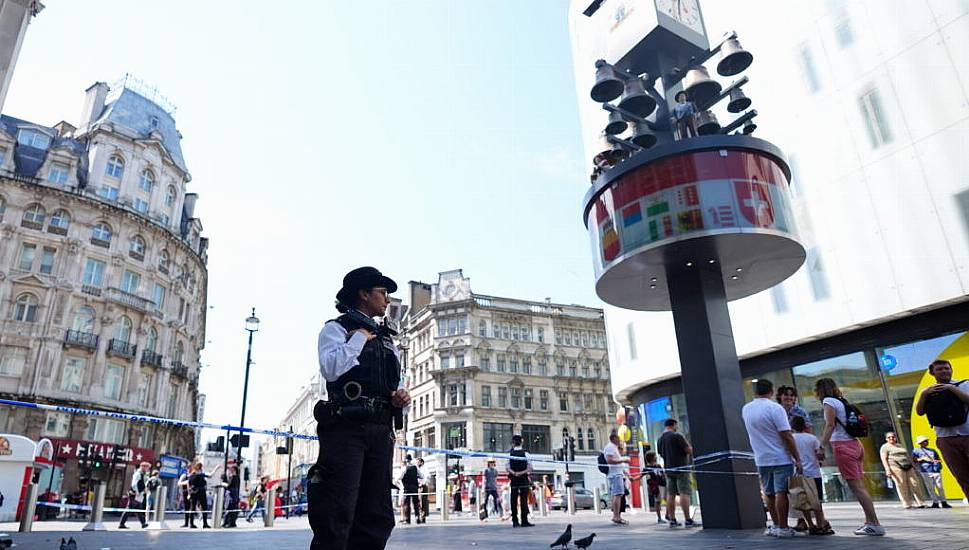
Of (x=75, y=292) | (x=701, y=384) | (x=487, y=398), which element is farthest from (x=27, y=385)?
(x=701, y=384)

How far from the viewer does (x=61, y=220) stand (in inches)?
1494

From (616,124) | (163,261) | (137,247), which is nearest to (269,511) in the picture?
(616,124)

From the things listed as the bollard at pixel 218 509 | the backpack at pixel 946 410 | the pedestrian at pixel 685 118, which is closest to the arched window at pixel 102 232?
the bollard at pixel 218 509

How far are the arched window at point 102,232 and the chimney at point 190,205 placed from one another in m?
11.1

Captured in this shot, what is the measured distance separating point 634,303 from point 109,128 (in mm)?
44240

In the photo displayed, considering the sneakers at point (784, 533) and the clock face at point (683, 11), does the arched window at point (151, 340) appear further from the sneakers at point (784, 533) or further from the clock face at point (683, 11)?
the sneakers at point (784, 533)

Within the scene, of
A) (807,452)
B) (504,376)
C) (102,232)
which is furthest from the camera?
(504,376)

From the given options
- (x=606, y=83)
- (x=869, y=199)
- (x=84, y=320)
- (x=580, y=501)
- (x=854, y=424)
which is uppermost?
(x=84, y=320)

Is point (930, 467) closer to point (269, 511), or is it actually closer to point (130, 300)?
point (269, 511)

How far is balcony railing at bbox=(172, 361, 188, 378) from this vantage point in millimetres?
42412

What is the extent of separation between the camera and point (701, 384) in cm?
894

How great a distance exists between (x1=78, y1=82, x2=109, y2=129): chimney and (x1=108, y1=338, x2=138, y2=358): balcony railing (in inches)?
714

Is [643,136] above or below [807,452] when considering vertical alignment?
above

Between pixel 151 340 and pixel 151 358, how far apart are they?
5.30 feet
